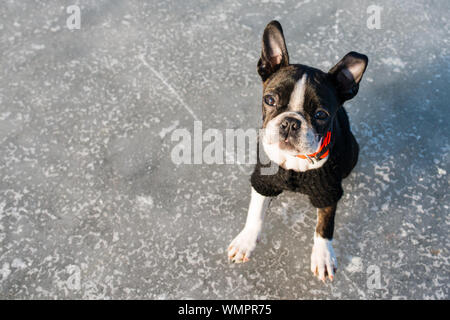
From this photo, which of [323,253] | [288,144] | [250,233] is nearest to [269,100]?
[288,144]

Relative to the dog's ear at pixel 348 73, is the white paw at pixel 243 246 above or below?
below

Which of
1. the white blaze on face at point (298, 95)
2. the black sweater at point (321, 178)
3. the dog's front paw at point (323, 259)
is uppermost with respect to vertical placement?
the white blaze on face at point (298, 95)

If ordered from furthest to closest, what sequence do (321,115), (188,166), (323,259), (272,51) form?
(188,166) → (323,259) → (272,51) → (321,115)

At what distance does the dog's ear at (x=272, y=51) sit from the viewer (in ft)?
6.63

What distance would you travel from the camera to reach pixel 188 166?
2775mm

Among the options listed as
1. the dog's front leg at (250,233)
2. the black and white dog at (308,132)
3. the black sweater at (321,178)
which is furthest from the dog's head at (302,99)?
the dog's front leg at (250,233)

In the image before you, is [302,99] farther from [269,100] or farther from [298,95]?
[269,100]

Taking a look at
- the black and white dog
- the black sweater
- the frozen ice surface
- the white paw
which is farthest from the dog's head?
the frozen ice surface

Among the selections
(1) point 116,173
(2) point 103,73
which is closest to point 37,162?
(1) point 116,173

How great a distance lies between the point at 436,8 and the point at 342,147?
2.44m

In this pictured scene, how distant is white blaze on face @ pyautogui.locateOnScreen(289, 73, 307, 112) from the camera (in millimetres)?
1930

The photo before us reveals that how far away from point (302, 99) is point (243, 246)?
912 mm

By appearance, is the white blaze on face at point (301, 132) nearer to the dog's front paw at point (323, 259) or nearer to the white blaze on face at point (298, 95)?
the white blaze on face at point (298, 95)

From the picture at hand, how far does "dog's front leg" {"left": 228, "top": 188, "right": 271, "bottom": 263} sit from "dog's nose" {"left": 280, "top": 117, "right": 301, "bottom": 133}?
1.75ft
